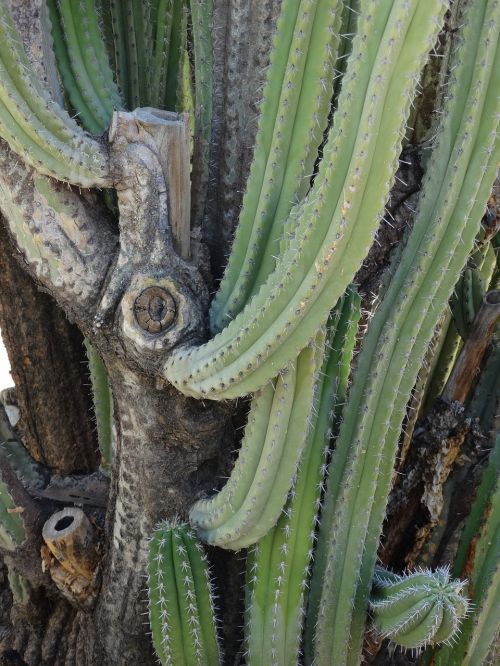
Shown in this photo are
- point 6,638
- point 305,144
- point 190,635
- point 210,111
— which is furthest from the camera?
point 6,638

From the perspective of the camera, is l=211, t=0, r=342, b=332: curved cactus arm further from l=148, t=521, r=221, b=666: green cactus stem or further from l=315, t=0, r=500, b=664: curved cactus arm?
l=148, t=521, r=221, b=666: green cactus stem

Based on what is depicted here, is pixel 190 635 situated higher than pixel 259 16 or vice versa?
pixel 259 16

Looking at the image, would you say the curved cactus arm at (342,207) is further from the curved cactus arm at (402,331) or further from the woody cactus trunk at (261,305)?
the curved cactus arm at (402,331)

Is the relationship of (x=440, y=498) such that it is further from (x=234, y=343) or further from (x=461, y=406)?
(x=234, y=343)

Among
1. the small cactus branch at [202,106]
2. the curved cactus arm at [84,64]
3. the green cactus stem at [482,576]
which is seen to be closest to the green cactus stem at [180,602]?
the green cactus stem at [482,576]

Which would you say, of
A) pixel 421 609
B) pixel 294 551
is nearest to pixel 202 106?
pixel 294 551

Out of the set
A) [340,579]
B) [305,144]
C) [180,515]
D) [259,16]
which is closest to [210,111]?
[259,16]
